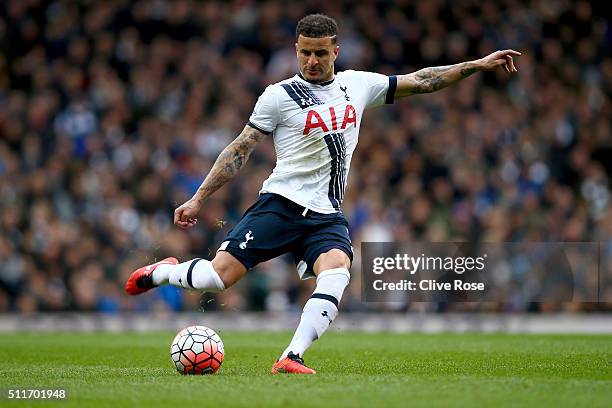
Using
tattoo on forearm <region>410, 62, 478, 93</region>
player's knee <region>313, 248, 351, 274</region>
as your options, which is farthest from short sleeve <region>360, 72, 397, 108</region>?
player's knee <region>313, 248, 351, 274</region>

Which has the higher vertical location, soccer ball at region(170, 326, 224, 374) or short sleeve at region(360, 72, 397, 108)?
short sleeve at region(360, 72, 397, 108)

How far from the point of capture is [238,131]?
778 inches

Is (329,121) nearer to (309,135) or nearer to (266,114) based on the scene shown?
(309,135)

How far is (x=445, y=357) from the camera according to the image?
9.83 metres

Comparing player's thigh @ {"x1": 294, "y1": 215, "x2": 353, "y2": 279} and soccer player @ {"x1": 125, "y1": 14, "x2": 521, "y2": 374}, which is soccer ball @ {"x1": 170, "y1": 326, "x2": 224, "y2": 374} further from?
player's thigh @ {"x1": 294, "y1": 215, "x2": 353, "y2": 279}

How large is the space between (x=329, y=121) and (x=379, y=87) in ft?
1.92

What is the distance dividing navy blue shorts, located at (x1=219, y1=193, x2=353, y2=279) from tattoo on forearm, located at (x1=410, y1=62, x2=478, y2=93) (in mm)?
1244

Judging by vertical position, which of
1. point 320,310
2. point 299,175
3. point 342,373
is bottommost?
point 342,373

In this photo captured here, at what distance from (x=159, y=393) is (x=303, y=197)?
2.06 m

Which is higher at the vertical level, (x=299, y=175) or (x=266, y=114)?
(x=266, y=114)

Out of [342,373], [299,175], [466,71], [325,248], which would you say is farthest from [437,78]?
[342,373]

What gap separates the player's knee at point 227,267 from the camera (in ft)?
26.2

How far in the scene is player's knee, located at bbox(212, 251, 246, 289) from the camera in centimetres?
798

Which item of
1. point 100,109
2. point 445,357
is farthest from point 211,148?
point 445,357
